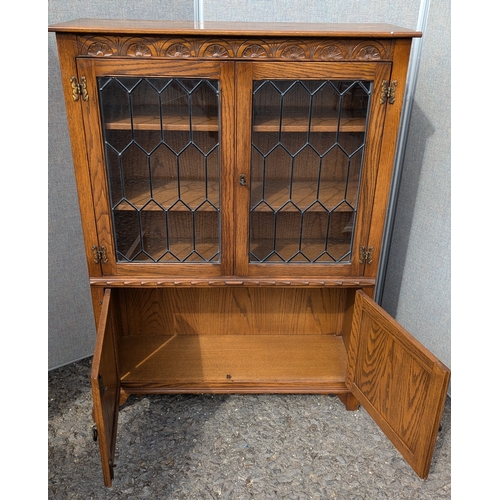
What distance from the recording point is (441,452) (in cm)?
143

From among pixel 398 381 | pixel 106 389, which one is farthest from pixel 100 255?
pixel 398 381

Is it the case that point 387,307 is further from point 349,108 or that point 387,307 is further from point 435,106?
point 349,108

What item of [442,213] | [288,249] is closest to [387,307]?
[442,213]

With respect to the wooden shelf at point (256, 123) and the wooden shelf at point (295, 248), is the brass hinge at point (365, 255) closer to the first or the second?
the wooden shelf at point (295, 248)

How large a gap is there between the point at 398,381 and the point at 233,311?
671mm

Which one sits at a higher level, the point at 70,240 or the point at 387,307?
the point at 70,240

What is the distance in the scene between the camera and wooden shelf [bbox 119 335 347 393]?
5.06 feet

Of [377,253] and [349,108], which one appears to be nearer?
[349,108]

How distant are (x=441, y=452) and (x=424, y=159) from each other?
941mm

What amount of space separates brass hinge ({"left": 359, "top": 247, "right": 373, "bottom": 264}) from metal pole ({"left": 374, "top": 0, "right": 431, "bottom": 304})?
441 millimetres

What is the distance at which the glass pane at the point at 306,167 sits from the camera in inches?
48.1

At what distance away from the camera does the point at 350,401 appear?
5.16 feet

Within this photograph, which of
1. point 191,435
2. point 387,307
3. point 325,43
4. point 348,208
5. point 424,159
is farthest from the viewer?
point 387,307

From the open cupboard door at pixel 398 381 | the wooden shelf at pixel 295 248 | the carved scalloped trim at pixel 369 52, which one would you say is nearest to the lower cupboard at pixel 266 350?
the open cupboard door at pixel 398 381
